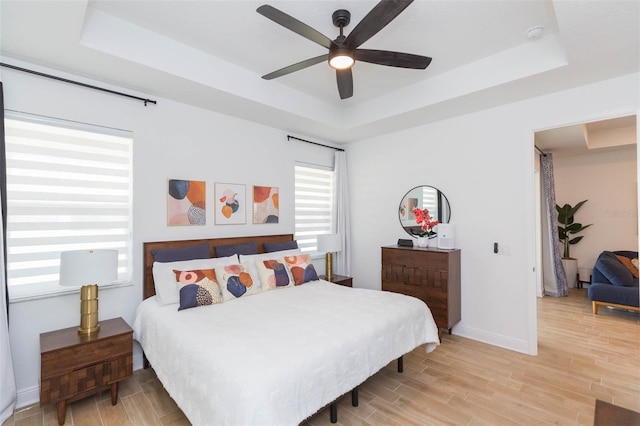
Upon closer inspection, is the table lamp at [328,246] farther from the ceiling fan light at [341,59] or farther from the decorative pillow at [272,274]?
the ceiling fan light at [341,59]

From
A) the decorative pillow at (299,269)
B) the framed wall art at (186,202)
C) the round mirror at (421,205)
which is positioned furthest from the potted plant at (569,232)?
the framed wall art at (186,202)

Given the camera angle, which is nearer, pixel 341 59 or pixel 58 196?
pixel 341 59

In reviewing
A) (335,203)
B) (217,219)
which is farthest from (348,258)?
(217,219)

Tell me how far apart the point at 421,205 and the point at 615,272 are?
3028 mm

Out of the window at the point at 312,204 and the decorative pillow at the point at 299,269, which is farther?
the window at the point at 312,204

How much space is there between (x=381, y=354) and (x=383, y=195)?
275 centimetres

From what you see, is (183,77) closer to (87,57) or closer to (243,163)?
(87,57)

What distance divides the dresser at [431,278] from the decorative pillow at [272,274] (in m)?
1.41

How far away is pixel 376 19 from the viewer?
180 cm

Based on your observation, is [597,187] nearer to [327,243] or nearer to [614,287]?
[614,287]

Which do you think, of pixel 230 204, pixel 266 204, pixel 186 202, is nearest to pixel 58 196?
pixel 186 202

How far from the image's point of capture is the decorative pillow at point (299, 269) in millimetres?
3434

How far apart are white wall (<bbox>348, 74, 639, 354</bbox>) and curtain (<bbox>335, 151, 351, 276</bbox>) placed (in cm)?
83

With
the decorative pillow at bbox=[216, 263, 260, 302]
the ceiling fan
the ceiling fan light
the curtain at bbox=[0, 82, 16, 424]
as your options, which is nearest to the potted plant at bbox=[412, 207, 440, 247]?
the ceiling fan
